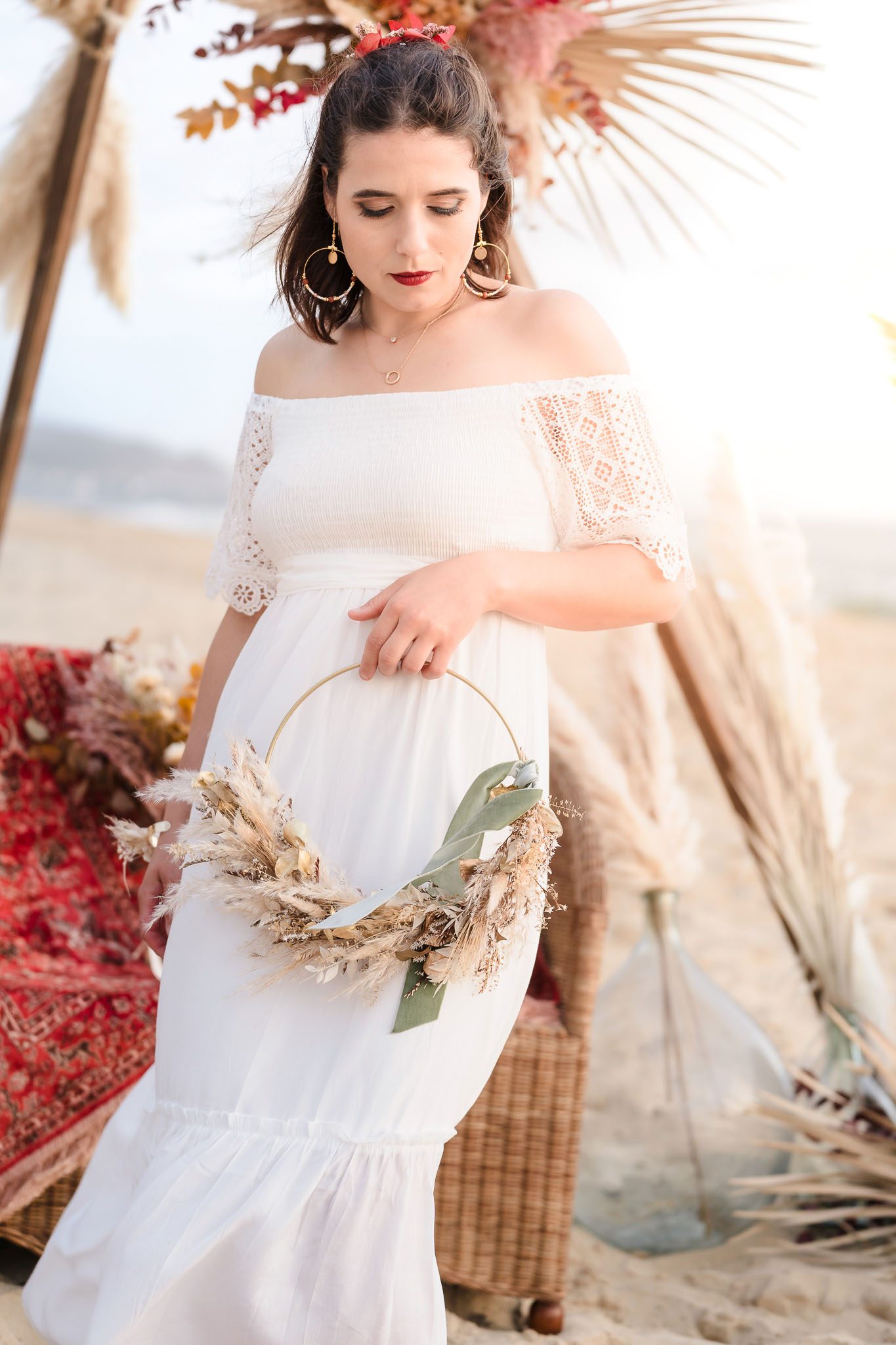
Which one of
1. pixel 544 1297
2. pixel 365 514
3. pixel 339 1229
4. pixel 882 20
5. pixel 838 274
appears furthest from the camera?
pixel 882 20

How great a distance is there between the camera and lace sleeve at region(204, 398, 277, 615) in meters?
1.94

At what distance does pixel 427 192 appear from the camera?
1582 millimetres

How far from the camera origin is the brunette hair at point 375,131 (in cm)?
158

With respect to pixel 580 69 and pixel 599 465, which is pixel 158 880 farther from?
pixel 580 69

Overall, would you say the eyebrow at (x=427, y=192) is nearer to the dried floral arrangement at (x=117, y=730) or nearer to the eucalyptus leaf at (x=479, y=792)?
the eucalyptus leaf at (x=479, y=792)

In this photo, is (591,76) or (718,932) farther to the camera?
(718,932)

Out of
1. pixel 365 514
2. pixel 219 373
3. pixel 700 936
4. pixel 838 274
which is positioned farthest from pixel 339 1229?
pixel 219 373

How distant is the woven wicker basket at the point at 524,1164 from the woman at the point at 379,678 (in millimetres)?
899

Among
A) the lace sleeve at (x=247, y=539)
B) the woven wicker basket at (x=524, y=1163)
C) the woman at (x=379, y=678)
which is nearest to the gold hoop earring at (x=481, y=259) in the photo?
the woman at (x=379, y=678)

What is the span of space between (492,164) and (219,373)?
23.7 m

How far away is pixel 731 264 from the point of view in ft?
10.8

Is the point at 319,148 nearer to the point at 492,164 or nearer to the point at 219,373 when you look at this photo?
the point at 492,164

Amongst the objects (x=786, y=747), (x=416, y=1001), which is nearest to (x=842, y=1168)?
(x=786, y=747)

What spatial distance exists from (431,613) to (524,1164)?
1537 millimetres
